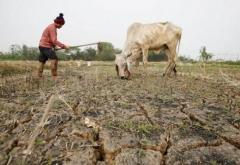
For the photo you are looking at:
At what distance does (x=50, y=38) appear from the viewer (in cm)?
641

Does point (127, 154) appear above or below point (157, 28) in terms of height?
below

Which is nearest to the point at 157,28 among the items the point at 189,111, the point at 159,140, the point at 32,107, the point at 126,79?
the point at 126,79

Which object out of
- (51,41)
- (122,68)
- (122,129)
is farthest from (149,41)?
(122,129)

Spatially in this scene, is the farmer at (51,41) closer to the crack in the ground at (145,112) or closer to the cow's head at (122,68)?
Answer: the cow's head at (122,68)

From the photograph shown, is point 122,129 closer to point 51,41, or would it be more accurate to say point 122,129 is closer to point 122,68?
point 51,41

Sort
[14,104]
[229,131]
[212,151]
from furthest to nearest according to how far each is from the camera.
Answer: [14,104], [229,131], [212,151]

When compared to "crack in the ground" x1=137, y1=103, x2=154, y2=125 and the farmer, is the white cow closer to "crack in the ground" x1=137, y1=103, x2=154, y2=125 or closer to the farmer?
the farmer

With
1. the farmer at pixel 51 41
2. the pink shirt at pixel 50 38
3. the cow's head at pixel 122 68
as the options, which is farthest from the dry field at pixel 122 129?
the cow's head at pixel 122 68

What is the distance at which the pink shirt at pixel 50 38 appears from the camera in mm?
6332

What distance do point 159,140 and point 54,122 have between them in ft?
4.08

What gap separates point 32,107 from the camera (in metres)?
4.07

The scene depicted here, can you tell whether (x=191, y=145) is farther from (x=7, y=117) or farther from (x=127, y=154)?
(x=7, y=117)

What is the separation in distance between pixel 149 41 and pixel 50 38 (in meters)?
2.70

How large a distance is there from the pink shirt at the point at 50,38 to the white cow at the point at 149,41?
159cm
